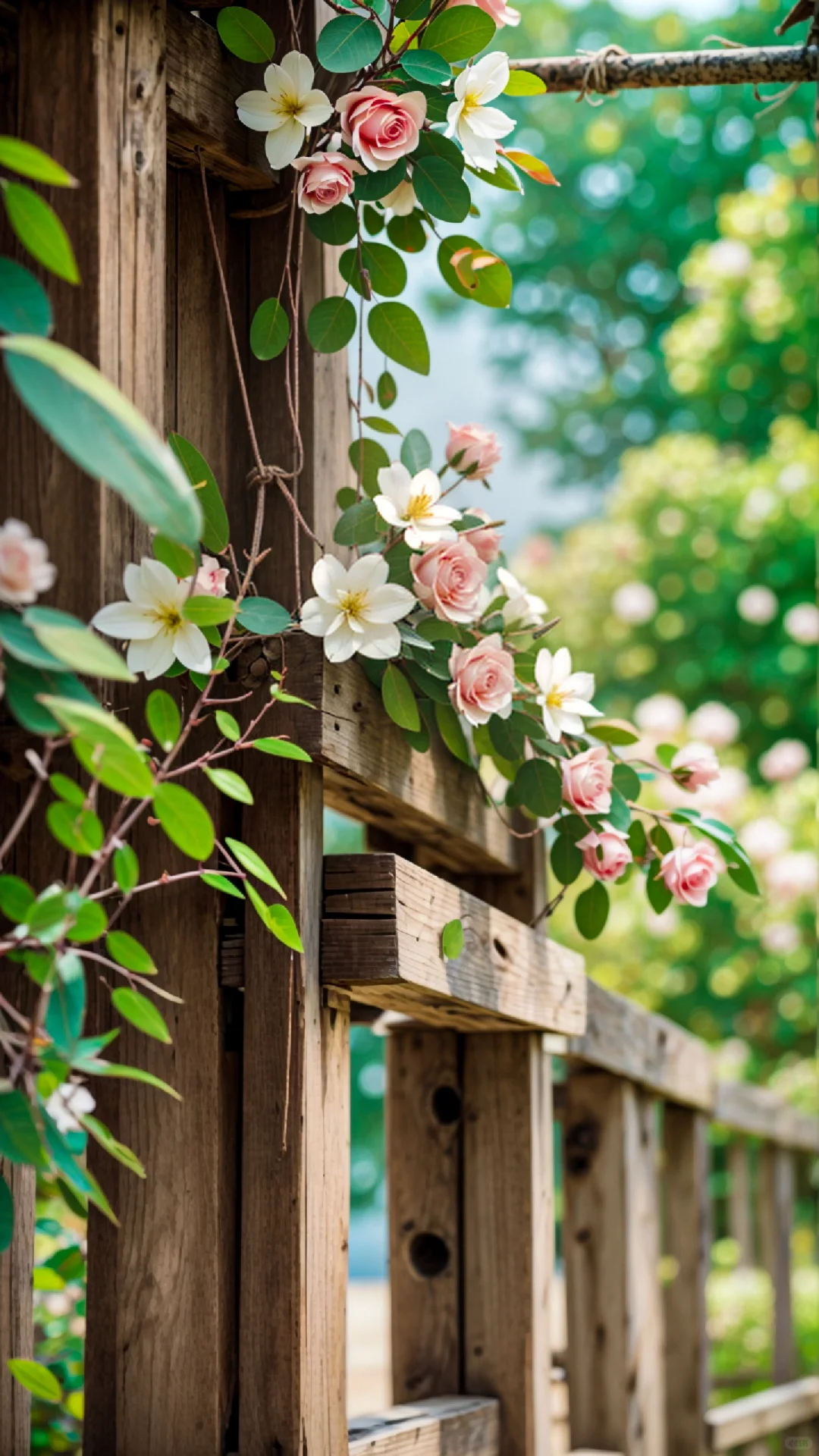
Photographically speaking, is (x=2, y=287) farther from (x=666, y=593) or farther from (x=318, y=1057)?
(x=666, y=593)

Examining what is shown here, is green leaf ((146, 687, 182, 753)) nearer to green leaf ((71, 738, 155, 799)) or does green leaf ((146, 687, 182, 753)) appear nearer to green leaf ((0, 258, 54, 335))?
green leaf ((71, 738, 155, 799))

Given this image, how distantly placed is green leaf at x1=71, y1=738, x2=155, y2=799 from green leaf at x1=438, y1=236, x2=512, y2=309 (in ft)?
2.03

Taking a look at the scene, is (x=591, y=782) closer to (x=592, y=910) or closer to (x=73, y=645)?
(x=592, y=910)

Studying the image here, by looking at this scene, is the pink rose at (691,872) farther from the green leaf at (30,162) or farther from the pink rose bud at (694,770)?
the green leaf at (30,162)

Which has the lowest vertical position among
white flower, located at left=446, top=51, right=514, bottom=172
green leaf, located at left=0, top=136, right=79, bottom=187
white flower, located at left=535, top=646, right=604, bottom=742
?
white flower, located at left=535, top=646, right=604, bottom=742

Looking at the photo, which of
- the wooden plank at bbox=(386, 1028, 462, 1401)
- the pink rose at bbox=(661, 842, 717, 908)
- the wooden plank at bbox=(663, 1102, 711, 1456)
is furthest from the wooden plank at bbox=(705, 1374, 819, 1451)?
the pink rose at bbox=(661, 842, 717, 908)

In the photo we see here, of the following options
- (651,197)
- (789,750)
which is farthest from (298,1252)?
(651,197)

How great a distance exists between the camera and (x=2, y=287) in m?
0.77

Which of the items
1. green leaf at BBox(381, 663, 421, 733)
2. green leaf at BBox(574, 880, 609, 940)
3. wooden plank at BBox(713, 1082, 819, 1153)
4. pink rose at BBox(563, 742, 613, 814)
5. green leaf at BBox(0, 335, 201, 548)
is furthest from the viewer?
wooden plank at BBox(713, 1082, 819, 1153)

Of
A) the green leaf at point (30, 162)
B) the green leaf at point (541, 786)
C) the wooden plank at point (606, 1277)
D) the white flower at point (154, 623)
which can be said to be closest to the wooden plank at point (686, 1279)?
the wooden plank at point (606, 1277)

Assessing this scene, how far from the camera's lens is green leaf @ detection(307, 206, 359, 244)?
1.20m

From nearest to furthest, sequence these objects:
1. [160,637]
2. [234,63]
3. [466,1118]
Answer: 1. [160,637]
2. [234,63]
3. [466,1118]

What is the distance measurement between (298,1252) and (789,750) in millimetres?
4244

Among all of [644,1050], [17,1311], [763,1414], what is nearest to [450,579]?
[17,1311]
